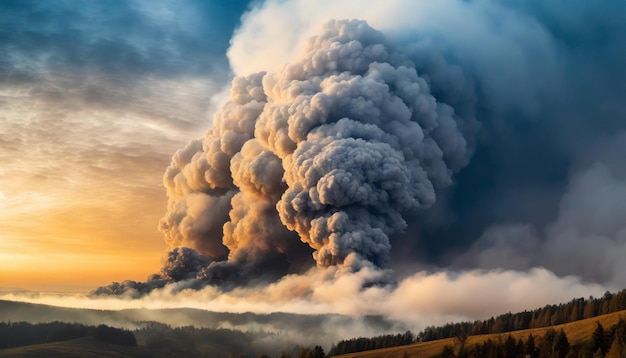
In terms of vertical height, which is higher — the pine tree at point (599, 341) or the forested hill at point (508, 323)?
the forested hill at point (508, 323)

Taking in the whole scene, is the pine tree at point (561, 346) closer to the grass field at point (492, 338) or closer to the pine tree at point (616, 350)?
the grass field at point (492, 338)

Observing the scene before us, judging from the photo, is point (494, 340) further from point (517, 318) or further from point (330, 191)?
point (330, 191)

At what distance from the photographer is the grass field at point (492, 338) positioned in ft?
335

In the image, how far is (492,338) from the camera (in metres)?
110

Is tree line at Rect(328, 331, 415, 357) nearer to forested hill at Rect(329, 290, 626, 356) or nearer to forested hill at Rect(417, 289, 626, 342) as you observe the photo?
forested hill at Rect(329, 290, 626, 356)

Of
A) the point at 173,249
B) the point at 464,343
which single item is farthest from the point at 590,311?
the point at 173,249

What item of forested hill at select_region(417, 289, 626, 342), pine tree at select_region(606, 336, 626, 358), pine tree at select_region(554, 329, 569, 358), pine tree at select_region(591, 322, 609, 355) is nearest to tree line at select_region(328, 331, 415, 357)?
forested hill at select_region(417, 289, 626, 342)

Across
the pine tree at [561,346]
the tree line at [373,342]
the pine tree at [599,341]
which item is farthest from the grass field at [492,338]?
the pine tree at [599,341]

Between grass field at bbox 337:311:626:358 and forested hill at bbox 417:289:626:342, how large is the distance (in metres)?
3.54

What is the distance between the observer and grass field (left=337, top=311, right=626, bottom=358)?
335 ft

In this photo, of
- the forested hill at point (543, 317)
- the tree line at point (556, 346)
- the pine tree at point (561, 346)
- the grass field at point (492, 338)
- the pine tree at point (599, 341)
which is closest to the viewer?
the tree line at point (556, 346)

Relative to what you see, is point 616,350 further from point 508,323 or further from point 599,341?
point 508,323

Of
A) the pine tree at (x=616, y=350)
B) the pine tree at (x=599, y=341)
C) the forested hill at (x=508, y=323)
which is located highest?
the forested hill at (x=508, y=323)

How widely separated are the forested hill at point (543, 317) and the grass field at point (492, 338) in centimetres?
354
